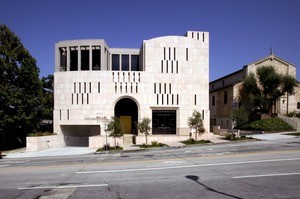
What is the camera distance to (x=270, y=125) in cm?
4044

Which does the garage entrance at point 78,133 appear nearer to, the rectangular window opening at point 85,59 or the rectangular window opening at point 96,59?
the rectangular window opening at point 96,59

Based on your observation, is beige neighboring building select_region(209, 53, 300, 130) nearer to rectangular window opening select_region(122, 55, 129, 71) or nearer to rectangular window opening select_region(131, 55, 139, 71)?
rectangular window opening select_region(131, 55, 139, 71)

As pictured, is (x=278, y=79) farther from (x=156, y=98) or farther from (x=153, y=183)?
(x=153, y=183)

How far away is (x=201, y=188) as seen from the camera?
430 inches

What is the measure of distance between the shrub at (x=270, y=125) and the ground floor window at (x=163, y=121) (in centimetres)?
1146

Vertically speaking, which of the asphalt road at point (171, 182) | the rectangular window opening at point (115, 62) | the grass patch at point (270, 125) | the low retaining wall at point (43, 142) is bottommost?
the low retaining wall at point (43, 142)

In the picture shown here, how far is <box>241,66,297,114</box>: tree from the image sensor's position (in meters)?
45.8

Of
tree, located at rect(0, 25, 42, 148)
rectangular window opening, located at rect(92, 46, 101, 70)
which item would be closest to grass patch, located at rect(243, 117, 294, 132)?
rectangular window opening, located at rect(92, 46, 101, 70)

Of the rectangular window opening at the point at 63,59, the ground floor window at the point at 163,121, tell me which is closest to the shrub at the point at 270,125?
the ground floor window at the point at 163,121

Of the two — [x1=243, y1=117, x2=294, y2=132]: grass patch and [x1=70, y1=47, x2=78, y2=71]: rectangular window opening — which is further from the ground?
[x1=70, y1=47, x2=78, y2=71]: rectangular window opening

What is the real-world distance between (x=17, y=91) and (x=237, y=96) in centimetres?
3364

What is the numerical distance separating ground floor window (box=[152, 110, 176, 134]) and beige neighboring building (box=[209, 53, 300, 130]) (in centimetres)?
1131

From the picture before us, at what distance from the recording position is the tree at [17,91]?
37.8 metres

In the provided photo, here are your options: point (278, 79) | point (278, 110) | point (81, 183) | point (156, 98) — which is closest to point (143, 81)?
point (156, 98)
